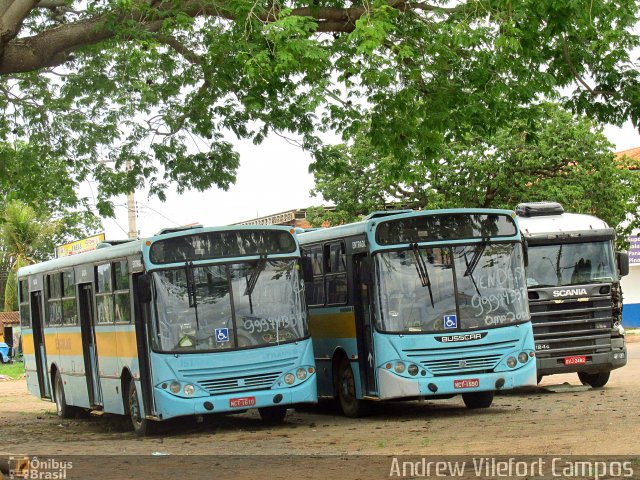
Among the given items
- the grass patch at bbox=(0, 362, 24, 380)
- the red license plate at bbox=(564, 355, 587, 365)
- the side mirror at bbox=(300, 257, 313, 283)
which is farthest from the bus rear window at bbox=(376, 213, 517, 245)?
the grass patch at bbox=(0, 362, 24, 380)

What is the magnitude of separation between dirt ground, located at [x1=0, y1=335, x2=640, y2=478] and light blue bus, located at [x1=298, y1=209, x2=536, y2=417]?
585 mm

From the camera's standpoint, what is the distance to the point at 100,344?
18.5 metres

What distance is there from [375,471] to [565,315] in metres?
9.91

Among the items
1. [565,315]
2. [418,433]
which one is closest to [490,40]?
[418,433]

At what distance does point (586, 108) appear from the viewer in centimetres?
1535

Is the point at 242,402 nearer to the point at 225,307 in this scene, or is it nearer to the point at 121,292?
the point at 225,307

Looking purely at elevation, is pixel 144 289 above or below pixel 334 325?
above

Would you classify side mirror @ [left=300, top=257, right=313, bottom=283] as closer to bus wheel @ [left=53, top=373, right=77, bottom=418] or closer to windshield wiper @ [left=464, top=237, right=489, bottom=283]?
windshield wiper @ [left=464, top=237, right=489, bottom=283]

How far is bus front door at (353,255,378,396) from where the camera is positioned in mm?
16562

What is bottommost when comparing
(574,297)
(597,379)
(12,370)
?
(12,370)

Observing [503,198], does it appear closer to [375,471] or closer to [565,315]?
[565,315]

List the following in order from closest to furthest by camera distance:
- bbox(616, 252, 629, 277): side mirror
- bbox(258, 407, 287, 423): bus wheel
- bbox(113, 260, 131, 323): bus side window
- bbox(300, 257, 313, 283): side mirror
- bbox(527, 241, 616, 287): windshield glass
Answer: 1. bbox(300, 257, 313, 283): side mirror
2. bbox(113, 260, 131, 323): bus side window
3. bbox(258, 407, 287, 423): bus wheel
4. bbox(527, 241, 616, 287): windshield glass
5. bbox(616, 252, 629, 277): side mirror

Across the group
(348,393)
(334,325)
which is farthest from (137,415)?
(334,325)

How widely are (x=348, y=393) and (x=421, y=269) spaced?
8.24 feet
